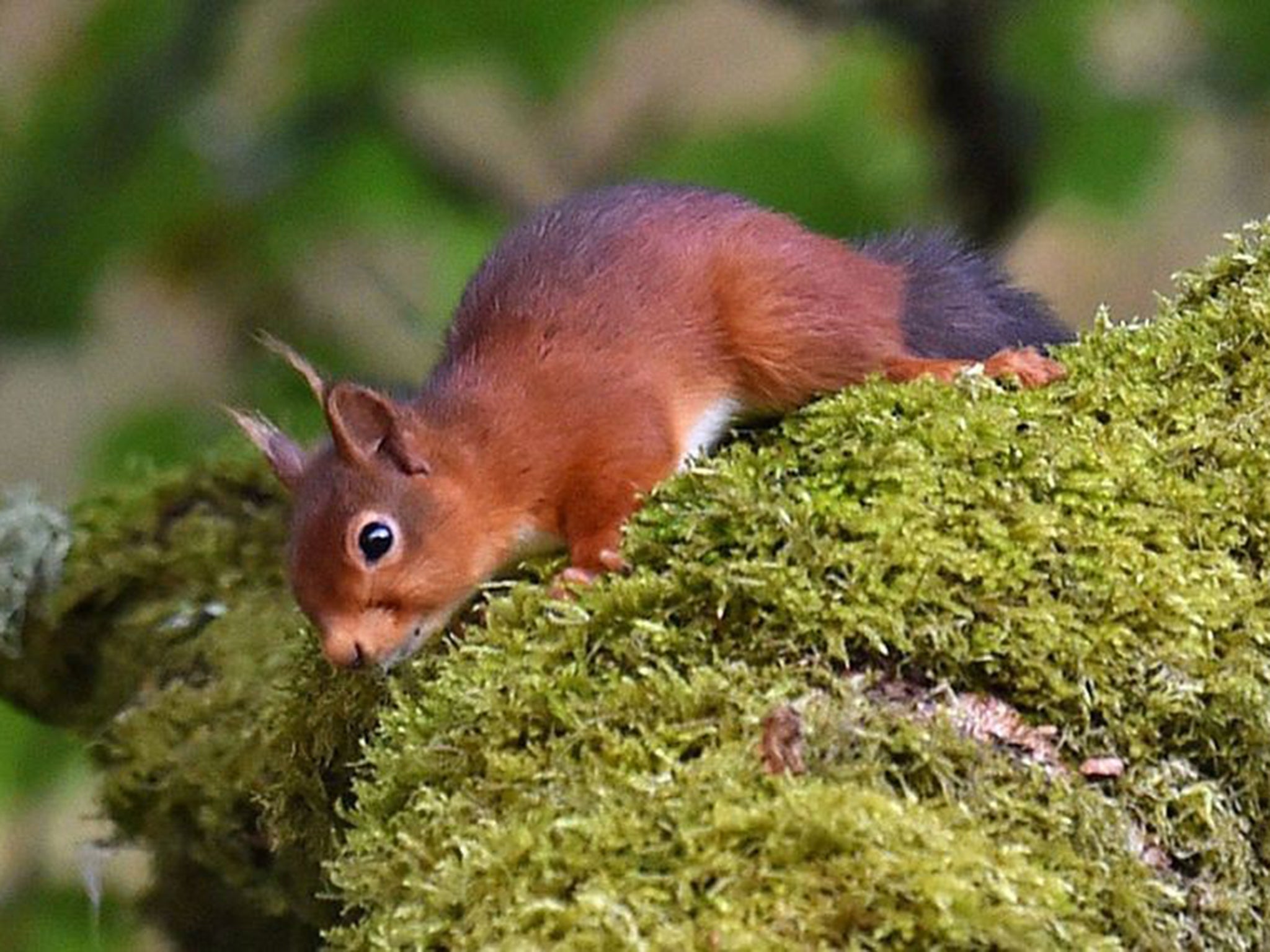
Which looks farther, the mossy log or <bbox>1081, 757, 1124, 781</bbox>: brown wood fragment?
<bbox>1081, 757, 1124, 781</bbox>: brown wood fragment

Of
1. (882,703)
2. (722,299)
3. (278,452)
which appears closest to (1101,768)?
(882,703)

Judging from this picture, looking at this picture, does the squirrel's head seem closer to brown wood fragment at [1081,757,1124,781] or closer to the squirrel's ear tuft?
the squirrel's ear tuft

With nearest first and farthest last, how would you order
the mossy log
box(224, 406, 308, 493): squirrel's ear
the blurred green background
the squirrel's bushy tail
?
the mossy log → box(224, 406, 308, 493): squirrel's ear → the squirrel's bushy tail → the blurred green background

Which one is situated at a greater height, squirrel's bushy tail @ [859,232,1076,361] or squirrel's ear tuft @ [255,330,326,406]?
squirrel's bushy tail @ [859,232,1076,361]

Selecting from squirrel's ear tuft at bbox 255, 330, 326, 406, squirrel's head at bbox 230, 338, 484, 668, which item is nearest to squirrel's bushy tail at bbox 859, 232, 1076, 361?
squirrel's head at bbox 230, 338, 484, 668

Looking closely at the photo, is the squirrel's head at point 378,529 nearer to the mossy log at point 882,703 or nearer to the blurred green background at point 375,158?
the mossy log at point 882,703

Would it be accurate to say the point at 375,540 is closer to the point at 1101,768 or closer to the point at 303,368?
the point at 303,368

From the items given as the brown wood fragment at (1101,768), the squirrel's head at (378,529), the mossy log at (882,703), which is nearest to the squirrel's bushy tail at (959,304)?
the mossy log at (882,703)

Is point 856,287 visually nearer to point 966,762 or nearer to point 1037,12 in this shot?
point 966,762
